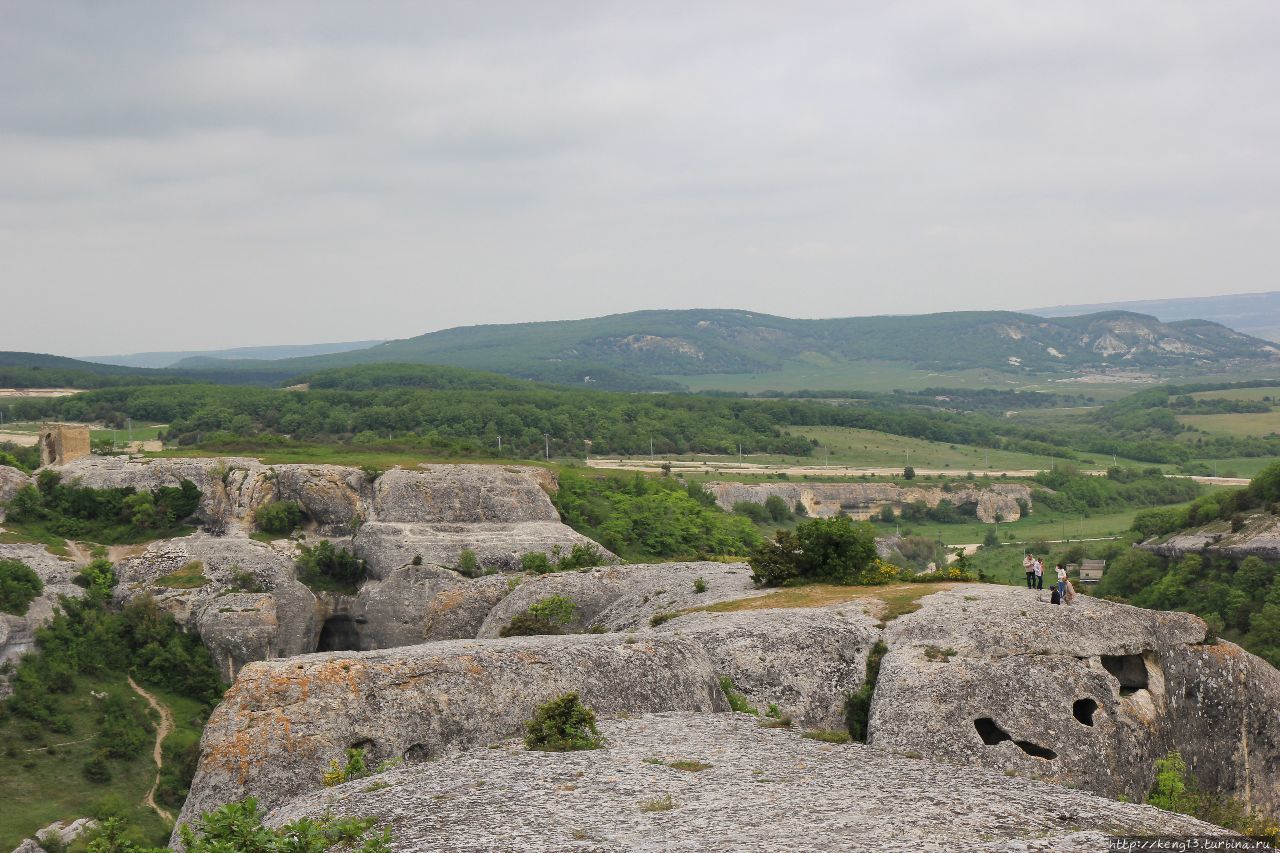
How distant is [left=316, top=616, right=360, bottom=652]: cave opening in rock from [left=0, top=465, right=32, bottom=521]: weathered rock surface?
18394 millimetres

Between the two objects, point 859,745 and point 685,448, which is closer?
point 859,745

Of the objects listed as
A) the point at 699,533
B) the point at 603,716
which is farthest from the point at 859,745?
the point at 699,533

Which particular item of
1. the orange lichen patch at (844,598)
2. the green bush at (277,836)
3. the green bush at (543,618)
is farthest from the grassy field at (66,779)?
the green bush at (277,836)

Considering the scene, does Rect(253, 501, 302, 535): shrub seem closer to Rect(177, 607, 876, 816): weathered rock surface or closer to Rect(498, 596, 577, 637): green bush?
Rect(498, 596, 577, 637): green bush

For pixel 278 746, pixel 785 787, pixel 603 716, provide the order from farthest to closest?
pixel 603 716
pixel 278 746
pixel 785 787

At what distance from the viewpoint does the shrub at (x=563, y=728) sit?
24.9 metres

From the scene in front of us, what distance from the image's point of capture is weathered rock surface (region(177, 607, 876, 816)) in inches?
1005

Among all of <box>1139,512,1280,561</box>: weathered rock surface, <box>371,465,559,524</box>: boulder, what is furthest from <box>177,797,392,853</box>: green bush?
<box>1139,512,1280,561</box>: weathered rock surface

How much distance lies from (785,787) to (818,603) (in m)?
14.2

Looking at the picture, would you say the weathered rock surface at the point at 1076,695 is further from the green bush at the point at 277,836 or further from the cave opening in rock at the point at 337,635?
the cave opening in rock at the point at 337,635

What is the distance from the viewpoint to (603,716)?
28.0m

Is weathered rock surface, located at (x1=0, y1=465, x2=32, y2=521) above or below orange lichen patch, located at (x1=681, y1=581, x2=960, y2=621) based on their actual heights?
above

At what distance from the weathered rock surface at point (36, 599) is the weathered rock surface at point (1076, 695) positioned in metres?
37.0

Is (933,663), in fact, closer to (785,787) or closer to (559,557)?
(785,787)
